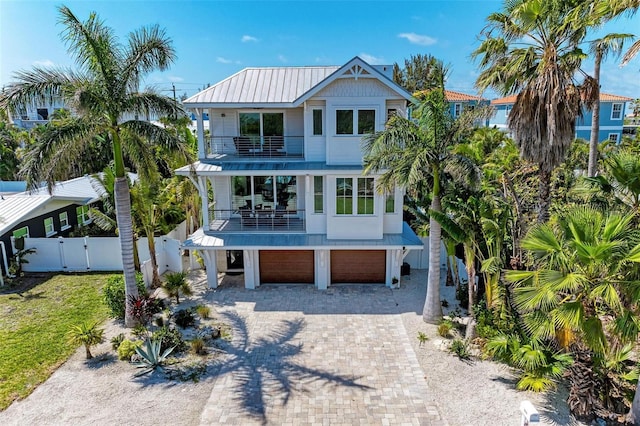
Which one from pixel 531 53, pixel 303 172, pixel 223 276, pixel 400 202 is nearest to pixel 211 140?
pixel 303 172

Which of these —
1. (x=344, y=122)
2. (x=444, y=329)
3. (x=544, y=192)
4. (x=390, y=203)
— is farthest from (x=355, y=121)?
(x=444, y=329)

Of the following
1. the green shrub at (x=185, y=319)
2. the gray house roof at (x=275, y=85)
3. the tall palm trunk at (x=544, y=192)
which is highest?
the gray house roof at (x=275, y=85)

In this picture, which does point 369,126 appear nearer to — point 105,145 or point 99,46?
point 99,46

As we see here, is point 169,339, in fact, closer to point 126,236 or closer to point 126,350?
point 126,350

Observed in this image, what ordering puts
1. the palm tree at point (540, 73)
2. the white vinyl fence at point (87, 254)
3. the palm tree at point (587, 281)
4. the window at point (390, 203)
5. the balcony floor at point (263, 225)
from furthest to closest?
1. the white vinyl fence at point (87, 254)
2. the balcony floor at point (263, 225)
3. the window at point (390, 203)
4. the palm tree at point (540, 73)
5. the palm tree at point (587, 281)

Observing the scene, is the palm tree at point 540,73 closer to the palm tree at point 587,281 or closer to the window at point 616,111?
the palm tree at point 587,281

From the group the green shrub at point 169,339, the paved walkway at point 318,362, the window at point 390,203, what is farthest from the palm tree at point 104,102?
the window at point 390,203

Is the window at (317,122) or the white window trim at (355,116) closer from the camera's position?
the white window trim at (355,116)
